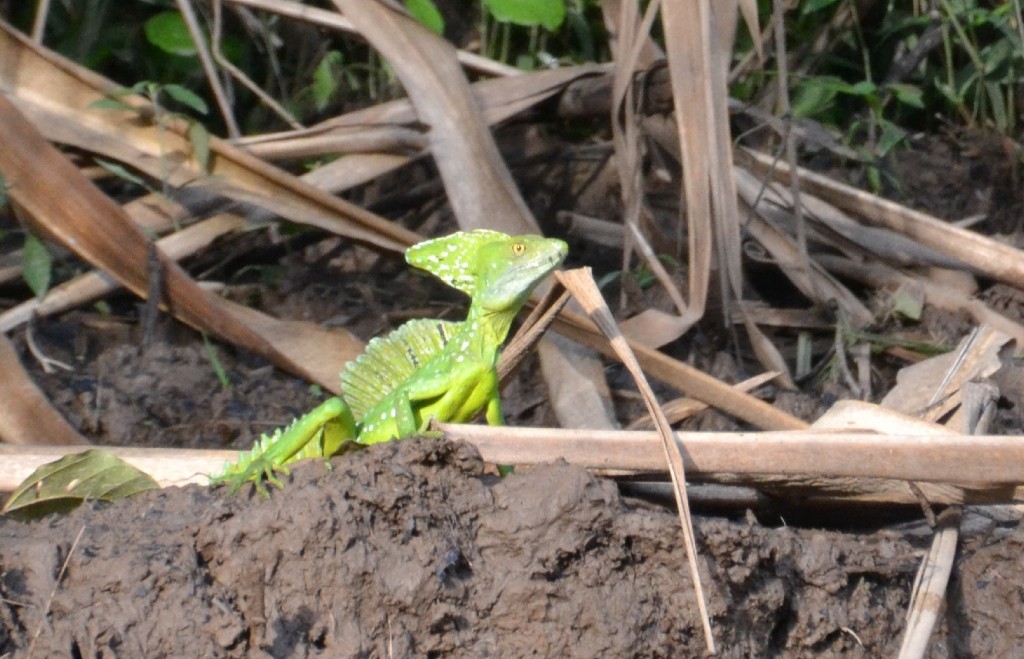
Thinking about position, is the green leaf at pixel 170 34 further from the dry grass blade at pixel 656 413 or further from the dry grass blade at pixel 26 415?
the dry grass blade at pixel 656 413

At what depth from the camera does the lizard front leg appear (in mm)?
2590

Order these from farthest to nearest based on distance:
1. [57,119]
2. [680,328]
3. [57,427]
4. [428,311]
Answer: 1. [428,311]
2. [57,119]
3. [680,328]
4. [57,427]

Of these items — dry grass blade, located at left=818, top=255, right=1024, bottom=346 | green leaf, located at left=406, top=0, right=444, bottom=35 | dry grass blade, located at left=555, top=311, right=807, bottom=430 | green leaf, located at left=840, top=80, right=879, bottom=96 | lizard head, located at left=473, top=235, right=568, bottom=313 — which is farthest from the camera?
green leaf, located at left=840, top=80, right=879, bottom=96

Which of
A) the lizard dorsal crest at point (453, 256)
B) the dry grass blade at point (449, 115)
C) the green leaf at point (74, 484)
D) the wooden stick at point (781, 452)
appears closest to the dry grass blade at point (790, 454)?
the wooden stick at point (781, 452)

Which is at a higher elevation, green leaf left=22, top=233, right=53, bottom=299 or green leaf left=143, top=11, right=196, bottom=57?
green leaf left=143, top=11, right=196, bottom=57

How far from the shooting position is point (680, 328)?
3.88 metres

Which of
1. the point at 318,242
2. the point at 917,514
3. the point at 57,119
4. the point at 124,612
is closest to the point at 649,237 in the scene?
the point at 318,242

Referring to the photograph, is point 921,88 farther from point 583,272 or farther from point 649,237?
point 583,272

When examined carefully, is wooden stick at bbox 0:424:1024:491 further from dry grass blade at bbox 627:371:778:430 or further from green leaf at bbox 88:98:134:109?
green leaf at bbox 88:98:134:109

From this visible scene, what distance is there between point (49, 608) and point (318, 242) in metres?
2.73

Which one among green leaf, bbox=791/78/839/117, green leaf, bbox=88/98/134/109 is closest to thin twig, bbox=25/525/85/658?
green leaf, bbox=88/98/134/109

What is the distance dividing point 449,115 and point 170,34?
1564mm

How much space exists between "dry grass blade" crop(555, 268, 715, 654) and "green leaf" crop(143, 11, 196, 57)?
289 cm

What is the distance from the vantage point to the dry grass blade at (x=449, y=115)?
159 inches
